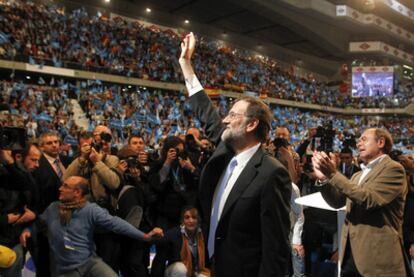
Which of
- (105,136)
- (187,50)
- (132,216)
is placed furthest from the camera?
(105,136)

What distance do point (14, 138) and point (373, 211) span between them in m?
2.62

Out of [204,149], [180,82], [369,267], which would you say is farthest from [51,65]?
[369,267]

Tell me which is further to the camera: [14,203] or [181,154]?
[181,154]

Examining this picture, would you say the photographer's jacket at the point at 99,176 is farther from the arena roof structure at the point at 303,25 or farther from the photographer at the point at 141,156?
the arena roof structure at the point at 303,25

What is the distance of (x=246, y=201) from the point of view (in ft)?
6.39

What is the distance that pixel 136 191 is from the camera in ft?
12.3

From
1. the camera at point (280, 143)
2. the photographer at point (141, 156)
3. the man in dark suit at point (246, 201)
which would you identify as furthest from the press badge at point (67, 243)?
the camera at point (280, 143)

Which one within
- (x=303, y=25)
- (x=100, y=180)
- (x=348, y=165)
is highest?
(x=303, y=25)

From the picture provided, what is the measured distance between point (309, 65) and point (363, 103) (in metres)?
5.67

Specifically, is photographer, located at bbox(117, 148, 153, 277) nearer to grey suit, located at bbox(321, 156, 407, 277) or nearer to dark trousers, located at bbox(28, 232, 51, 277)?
dark trousers, located at bbox(28, 232, 51, 277)

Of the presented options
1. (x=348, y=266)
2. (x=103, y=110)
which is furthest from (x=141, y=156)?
(x=103, y=110)

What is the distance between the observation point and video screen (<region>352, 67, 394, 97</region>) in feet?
104

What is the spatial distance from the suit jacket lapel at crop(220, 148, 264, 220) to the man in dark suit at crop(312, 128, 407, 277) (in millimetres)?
629

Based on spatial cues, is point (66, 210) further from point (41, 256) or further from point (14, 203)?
point (41, 256)
